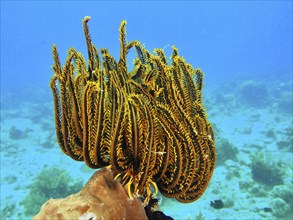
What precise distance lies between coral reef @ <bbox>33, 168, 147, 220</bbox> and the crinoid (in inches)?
4.3

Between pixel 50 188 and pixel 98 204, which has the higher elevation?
pixel 50 188

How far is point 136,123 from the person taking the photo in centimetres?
242

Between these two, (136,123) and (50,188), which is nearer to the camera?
(136,123)

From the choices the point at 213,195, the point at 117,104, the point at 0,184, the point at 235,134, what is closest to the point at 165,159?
the point at 117,104

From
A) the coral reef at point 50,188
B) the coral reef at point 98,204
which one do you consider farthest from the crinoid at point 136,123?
the coral reef at point 50,188

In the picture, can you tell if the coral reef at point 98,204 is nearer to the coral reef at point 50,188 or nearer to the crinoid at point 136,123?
the crinoid at point 136,123

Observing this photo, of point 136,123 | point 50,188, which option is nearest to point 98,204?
point 136,123

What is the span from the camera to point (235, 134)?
2328cm

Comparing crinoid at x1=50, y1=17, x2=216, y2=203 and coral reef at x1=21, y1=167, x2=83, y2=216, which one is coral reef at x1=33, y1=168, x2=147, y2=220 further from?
coral reef at x1=21, y1=167, x2=83, y2=216

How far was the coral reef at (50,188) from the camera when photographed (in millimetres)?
13578

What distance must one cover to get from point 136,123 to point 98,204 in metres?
0.82

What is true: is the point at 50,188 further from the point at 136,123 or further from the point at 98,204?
the point at 136,123

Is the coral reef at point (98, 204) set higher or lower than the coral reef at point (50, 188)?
lower

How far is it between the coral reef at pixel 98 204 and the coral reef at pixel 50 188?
12.1 m
